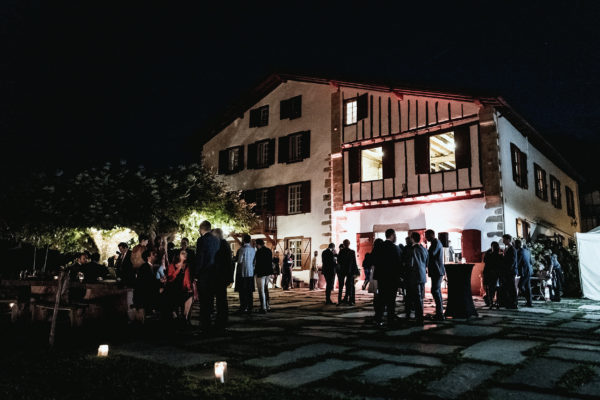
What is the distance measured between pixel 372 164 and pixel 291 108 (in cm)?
529

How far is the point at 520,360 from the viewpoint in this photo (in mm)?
4250

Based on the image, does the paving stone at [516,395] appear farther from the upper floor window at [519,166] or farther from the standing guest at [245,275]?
the upper floor window at [519,166]

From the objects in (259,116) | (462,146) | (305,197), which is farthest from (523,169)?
(259,116)

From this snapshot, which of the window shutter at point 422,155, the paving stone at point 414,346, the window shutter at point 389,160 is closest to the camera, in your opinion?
the paving stone at point 414,346

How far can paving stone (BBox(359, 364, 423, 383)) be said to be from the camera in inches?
140

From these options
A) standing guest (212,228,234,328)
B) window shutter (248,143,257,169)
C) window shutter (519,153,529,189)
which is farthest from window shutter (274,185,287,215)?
standing guest (212,228,234,328)

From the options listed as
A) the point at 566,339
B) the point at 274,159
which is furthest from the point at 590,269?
the point at 274,159

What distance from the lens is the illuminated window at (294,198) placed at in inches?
800

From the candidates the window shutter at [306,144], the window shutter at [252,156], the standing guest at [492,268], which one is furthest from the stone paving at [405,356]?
the window shutter at [252,156]

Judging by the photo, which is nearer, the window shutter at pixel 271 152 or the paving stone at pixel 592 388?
the paving stone at pixel 592 388

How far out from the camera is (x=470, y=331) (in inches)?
245

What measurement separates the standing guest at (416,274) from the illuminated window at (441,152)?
945 centimetres

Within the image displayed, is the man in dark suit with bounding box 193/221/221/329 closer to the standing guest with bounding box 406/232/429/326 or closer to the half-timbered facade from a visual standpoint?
the standing guest with bounding box 406/232/429/326

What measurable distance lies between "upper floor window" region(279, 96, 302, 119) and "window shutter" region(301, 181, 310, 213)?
3.57m
